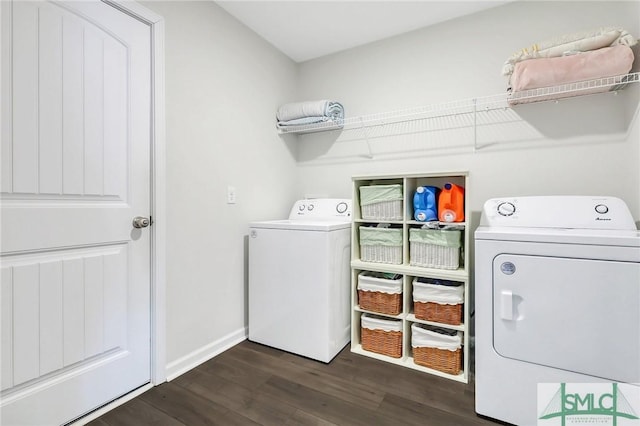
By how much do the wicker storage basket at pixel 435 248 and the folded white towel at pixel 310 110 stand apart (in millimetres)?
1145

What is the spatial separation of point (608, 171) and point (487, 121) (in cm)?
73

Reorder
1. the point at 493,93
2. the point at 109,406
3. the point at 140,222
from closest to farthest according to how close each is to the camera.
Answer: the point at 109,406 < the point at 140,222 < the point at 493,93

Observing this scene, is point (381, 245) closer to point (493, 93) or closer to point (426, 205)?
point (426, 205)

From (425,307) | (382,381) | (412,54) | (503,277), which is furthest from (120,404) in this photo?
(412,54)

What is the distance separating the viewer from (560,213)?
64.3 inches

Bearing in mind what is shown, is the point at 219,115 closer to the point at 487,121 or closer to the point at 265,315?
the point at 265,315

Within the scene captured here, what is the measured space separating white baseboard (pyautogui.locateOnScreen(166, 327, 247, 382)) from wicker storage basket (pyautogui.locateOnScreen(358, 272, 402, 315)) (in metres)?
0.92

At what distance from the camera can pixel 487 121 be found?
201 centimetres

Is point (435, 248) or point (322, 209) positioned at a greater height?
point (322, 209)

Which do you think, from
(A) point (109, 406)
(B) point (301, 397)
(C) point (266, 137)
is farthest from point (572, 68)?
(A) point (109, 406)

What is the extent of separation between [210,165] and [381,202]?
115 cm

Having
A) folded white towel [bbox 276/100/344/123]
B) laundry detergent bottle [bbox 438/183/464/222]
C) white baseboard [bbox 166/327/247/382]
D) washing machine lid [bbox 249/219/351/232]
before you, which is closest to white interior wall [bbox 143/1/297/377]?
white baseboard [bbox 166/327/247/382]

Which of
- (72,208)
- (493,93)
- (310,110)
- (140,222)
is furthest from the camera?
(310,110)

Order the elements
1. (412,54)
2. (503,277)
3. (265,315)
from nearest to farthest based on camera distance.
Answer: (503,277), (265,315), (412,54)
